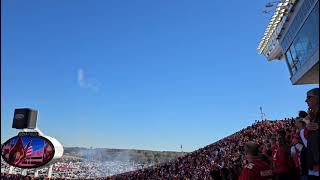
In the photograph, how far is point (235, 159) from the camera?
16578 mm

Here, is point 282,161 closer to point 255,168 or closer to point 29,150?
point 255,168

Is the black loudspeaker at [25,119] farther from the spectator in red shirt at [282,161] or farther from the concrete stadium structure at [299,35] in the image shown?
the spectator in red shirt at [282,161]

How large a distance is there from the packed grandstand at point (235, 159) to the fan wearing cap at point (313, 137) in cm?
62

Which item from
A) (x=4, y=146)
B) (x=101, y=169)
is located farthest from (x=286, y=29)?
(x=101, y=169)

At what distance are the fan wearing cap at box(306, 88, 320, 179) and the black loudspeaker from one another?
19757mm

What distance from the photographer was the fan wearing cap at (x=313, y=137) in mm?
4621

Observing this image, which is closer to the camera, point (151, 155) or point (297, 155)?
point (297, 155)

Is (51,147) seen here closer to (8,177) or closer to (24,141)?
(24,141)

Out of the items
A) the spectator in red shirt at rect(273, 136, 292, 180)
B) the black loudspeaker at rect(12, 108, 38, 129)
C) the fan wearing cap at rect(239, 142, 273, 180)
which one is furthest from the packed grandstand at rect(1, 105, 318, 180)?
the black loudspeaker at rect(12, 108, 38, 129)

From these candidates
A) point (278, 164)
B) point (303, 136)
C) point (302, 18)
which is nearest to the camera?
point (303, 136)

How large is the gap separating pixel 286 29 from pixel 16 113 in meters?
16.3

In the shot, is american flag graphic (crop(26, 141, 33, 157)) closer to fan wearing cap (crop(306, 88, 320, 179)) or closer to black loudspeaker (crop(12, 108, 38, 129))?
black loudspeaker (crop(12, 108, 38, 129))

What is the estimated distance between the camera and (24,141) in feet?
73.6

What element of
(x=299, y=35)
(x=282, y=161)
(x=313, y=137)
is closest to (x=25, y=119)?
(x=299, y=35)
